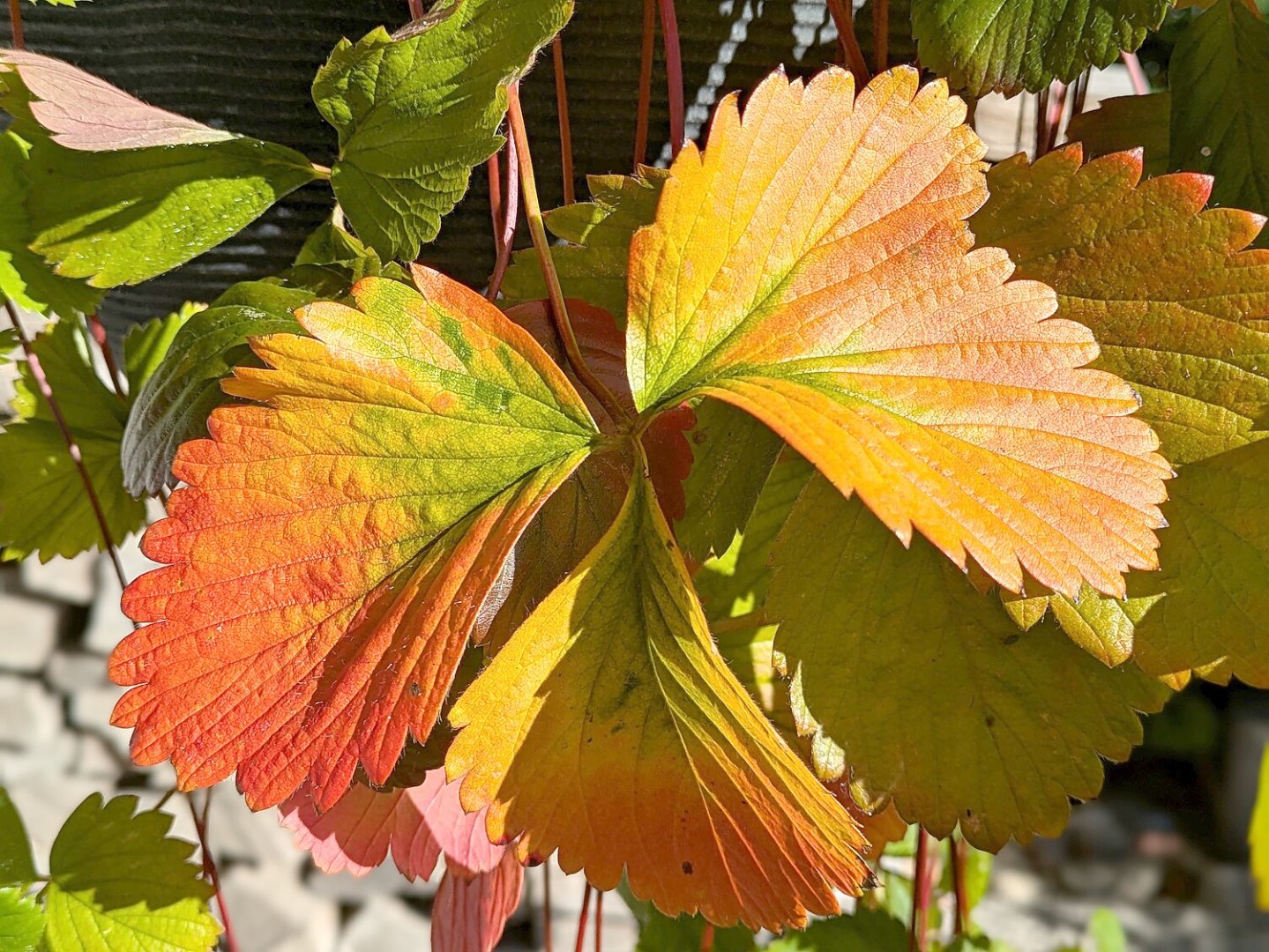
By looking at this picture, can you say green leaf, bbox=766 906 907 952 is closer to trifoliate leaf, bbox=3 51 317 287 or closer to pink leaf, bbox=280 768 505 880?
pink leaf, bbox=280 768 505 880

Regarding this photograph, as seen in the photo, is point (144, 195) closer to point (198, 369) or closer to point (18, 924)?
point (198, 369)

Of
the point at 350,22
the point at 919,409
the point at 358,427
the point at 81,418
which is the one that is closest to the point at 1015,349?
the point at 919,409

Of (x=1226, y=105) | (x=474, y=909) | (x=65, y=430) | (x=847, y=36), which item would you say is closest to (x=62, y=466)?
(x=65, y=430)

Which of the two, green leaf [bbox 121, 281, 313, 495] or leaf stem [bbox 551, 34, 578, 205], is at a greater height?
leaf stem [bbox 551, 34, 578, 205]

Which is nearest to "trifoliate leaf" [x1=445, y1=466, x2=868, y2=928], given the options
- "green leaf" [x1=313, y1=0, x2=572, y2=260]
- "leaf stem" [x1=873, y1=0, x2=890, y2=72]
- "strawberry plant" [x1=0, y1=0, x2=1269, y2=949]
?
"strawberry plant" [x1=0, y1=0, x2=1269, y2=949]

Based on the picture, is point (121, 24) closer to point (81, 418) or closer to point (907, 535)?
point (81, 418)

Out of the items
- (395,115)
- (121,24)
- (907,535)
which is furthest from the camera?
(121,24)

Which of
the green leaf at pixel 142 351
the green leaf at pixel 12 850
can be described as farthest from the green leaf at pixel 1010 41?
the green leaf at pixel 12 850
